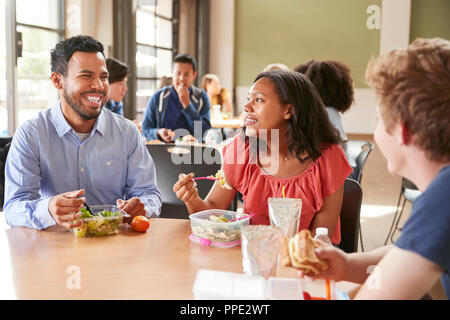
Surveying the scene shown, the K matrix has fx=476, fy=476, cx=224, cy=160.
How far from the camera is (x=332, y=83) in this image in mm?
3166

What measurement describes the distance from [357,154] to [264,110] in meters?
1.59

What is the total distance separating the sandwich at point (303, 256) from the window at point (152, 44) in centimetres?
574

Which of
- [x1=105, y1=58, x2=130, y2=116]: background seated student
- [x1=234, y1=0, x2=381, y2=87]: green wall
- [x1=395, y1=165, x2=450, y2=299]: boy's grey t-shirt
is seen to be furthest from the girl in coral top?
[x1=234, y1=0, x2=381, y2=87]: green wall

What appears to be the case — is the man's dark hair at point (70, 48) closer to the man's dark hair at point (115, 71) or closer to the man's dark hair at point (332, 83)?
the man's dark hair at point (332, 83)

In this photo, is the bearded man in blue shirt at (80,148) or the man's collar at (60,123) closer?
the bearded man in blue shirt at (80,148)

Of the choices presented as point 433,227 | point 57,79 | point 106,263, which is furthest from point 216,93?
point 433,227

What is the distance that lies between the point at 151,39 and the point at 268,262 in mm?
6323

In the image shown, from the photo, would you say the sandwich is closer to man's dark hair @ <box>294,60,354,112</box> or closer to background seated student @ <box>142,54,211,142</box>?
man's dark hair @ <box>294,60,354,112</box>

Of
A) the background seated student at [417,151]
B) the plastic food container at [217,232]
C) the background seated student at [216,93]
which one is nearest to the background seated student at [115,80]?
the plastic food container at [217,232]

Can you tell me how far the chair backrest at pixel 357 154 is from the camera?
3.13 meters

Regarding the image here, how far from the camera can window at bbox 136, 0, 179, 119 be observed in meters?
6.66

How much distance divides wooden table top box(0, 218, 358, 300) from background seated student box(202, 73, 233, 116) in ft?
18.9

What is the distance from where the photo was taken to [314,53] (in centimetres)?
900

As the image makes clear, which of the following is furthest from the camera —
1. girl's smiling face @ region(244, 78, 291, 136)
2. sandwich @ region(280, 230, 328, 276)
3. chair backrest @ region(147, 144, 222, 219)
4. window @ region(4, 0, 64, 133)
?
window @ region(4, 0, 64, 133)
